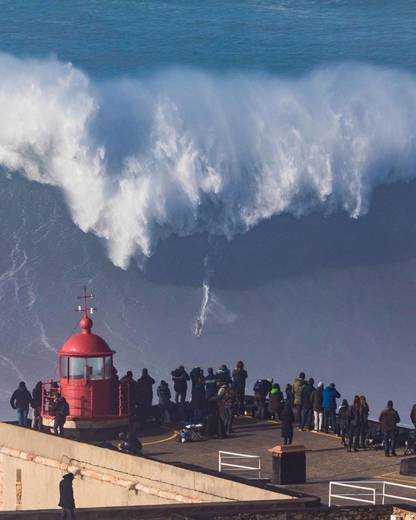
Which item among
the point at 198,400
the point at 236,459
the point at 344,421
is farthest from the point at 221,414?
the point at 236,459

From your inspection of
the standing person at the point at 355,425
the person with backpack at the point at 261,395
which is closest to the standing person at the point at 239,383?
the person with backpack at the point at 261,395

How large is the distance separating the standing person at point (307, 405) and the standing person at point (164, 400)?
266 cm

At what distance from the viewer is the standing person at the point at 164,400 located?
137ft

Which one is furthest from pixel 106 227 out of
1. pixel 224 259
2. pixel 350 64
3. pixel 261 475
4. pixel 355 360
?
pixel 261 475

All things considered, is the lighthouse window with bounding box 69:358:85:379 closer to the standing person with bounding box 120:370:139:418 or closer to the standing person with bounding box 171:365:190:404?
the standing person with bounding box 120:370:139:418

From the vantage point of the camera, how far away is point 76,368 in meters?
40.2

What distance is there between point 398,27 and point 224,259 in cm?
3241

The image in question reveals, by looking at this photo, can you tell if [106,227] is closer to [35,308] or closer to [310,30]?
[35,308]

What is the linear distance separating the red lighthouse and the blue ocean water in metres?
35.6

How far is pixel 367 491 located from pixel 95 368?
731cm

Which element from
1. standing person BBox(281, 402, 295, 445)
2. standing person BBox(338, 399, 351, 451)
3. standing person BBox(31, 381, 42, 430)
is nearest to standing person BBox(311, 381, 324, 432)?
standing person BBox(338, 399, 351, 451)

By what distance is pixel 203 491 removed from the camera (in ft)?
114

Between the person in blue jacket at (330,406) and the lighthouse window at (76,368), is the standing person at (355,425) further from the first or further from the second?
the lighthouse window at (76,368)

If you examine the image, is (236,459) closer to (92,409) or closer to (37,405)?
(92,409)
